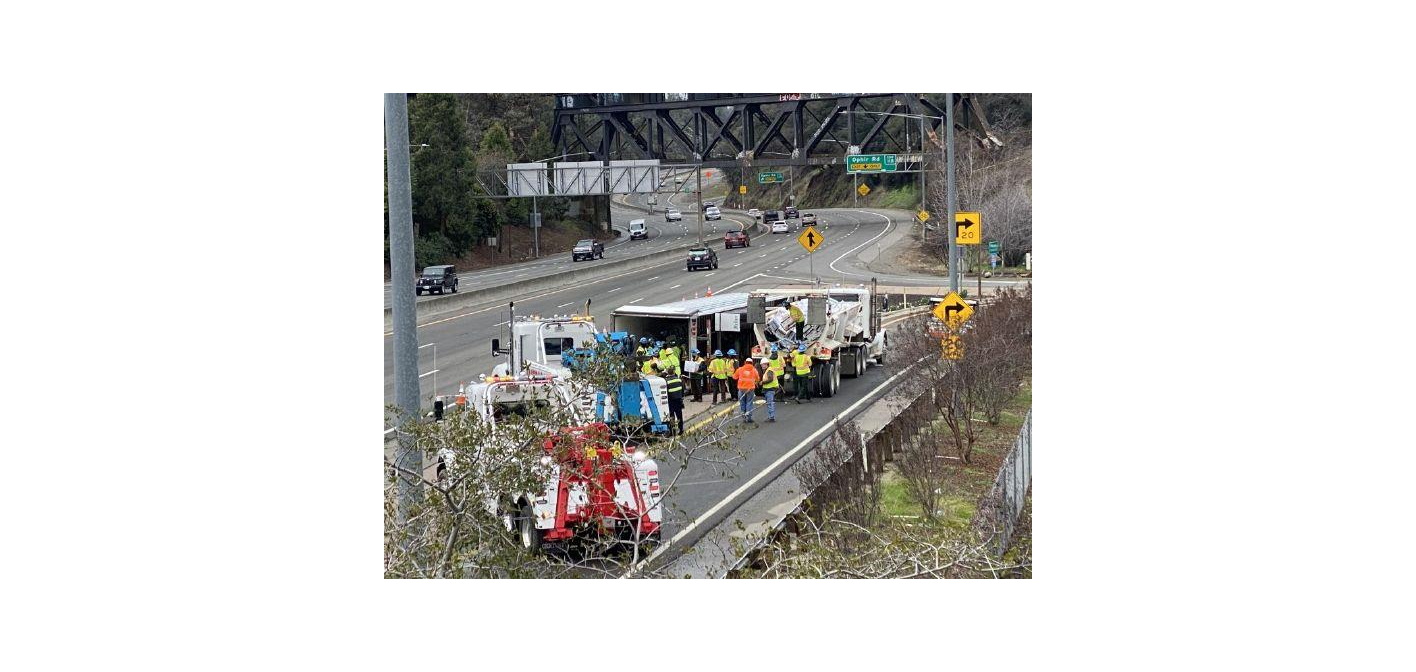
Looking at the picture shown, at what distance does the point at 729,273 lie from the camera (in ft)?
61.3

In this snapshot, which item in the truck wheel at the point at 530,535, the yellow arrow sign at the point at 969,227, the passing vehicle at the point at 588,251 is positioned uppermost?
the yellow arrow sign at the point at 969,227

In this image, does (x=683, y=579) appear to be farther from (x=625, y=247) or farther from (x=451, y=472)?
(x=625, y=247)

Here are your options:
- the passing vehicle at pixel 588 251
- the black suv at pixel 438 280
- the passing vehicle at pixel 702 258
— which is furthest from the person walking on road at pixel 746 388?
the black suv at pixel 438 280

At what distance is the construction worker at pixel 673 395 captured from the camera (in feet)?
52.2

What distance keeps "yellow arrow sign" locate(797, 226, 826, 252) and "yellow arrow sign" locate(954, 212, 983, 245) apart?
2.73m

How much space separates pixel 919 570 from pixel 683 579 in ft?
7.36

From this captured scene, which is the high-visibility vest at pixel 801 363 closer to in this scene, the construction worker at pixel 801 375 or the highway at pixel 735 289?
the construction worker at pixel 801 375

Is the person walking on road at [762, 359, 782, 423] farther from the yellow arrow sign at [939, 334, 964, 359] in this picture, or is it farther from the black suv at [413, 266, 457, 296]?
the black suv at [413, 266, 457, 296]

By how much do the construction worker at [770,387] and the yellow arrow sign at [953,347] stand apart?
243 centimetres

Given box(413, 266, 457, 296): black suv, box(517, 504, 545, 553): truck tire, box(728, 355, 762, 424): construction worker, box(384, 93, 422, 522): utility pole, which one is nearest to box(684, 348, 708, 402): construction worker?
box(728, 355, 762, 424): construction worker

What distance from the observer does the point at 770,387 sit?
1864cm

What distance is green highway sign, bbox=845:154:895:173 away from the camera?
17359mm

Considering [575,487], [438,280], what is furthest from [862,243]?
[575,487]

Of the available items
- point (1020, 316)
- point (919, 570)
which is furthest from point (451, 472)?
point (1020, 316)
